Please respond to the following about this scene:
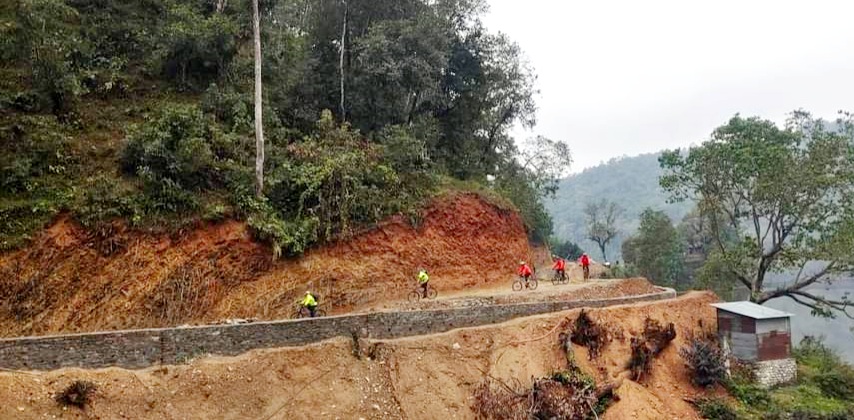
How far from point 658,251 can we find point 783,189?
906 inches

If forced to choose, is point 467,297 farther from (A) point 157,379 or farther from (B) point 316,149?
(A) point 157,379

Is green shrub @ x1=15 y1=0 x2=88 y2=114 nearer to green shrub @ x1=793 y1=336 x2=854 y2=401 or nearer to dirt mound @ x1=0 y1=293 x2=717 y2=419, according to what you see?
dirt mound @ x1=0 y1=293 x2=717 y2=419

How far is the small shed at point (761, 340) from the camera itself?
21.9m

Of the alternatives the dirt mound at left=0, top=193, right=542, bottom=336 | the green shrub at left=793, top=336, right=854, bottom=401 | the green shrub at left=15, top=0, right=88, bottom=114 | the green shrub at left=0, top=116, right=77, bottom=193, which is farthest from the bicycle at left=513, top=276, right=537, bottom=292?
the green shrub at left=15, top=0, right=88, bottom=114

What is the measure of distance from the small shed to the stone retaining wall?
9.63 meters

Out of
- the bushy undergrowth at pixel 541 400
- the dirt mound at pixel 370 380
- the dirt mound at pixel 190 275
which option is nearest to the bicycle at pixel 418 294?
the dirt mound at pixel 190 275

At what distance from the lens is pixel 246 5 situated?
24703mm

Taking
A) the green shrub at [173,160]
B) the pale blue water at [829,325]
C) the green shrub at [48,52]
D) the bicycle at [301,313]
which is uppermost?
the green shrub at [48,52]

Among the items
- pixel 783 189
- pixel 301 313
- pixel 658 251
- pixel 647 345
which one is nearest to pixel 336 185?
pixel 301 313

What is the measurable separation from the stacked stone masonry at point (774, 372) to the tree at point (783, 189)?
6402 mm

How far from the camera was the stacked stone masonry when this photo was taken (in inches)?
851

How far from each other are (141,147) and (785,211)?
92.0 ft

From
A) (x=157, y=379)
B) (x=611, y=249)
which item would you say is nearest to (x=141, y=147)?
(x=157, y=379)

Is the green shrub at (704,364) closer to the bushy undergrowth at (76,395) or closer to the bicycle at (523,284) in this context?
the bicycle at (523,284)
